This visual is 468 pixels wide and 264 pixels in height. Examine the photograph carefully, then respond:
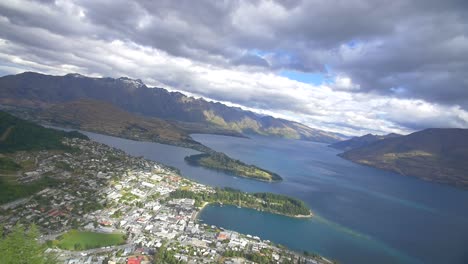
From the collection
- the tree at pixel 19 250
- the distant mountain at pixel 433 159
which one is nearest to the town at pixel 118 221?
the tree at pixel 19 250

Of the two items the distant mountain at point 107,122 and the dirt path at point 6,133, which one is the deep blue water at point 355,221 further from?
the dirt path at point 6,133

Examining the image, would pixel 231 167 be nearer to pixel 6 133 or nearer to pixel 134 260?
pixel 6 133

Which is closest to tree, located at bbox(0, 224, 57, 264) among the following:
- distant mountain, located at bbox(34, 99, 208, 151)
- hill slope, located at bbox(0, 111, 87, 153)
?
hill slope, located at bbox(0, 111, 87, 153)

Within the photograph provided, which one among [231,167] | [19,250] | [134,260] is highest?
[19,250]

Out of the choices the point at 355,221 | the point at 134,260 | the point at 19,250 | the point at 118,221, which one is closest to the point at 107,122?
the point at 118,221

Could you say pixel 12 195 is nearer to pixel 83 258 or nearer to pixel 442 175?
pixel 83 258

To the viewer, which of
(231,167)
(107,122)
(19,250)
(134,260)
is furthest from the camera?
(107,122)

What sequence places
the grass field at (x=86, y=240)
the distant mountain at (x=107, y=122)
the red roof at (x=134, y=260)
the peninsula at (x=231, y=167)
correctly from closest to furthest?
the red roof at (x=134, y=260) < the grass field at (x=86, y=240) < the peninsula at (x=231, y=167) < the distant mountain at (x=107, y=122)
